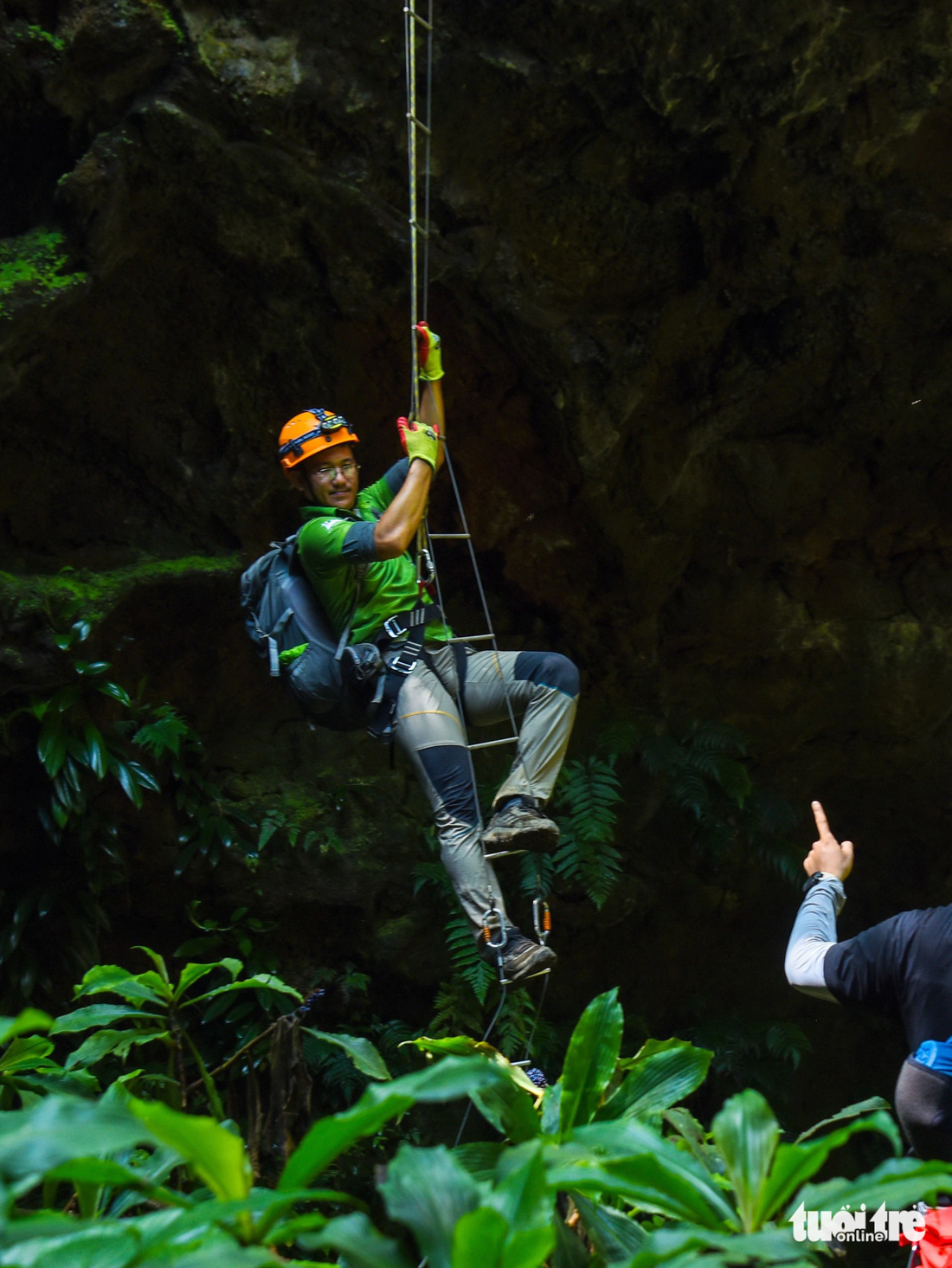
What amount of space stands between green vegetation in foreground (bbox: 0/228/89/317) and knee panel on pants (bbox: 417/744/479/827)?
98.1 inches

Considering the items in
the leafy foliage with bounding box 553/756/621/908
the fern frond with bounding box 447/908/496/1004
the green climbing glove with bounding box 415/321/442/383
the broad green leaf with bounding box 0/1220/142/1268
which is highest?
the green climbing glove with bounding box 415/321/442/383

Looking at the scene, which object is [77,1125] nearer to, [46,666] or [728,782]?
[46,666]

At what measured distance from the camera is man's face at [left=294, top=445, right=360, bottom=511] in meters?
4.03

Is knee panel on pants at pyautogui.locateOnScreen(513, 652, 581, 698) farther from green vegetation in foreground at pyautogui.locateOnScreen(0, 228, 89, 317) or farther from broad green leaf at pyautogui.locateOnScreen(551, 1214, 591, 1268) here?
green vegetation in foreground at pyautogui.locateOnScreen(0, 228, 89, 317)

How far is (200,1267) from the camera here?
46.2 inches

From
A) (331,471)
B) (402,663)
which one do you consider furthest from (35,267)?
(402,663)

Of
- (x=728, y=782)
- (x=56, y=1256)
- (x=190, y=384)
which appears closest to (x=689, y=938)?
(x=728, y=782)

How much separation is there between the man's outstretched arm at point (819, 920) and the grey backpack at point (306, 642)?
160 cm

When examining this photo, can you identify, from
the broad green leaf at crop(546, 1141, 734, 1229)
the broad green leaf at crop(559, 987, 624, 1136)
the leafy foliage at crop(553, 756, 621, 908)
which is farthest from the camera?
the leafy foliage at crop(553, 756, 621, 908)

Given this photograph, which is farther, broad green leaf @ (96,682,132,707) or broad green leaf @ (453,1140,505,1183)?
broad green leaf @ (96,682,132,707)

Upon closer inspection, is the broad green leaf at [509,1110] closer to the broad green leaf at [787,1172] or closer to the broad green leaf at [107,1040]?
the broad green leaf at [787,1172]

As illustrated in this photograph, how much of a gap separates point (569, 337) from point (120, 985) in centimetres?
384

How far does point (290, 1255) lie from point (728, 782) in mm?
4102

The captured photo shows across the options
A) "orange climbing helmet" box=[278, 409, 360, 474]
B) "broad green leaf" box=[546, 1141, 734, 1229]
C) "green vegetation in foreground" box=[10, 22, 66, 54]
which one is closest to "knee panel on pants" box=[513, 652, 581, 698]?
"orange climbing helmet" box=[278, 409, 360, 474]
